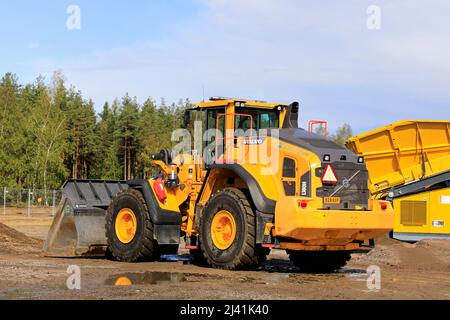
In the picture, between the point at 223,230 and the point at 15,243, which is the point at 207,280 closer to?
the point at 223,230

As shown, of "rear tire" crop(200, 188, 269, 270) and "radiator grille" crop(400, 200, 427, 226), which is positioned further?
"radiator grille" crop(400, 200, 427, 226)

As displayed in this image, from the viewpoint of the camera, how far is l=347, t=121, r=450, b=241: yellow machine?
66.5ft

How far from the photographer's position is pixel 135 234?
14367mm

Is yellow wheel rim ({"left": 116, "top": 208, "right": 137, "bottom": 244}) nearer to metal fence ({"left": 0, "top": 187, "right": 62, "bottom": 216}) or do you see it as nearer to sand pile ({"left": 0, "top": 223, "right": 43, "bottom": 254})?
sand pile ({"left": 0, "top": 223, "right": 43, "bottom": 254})

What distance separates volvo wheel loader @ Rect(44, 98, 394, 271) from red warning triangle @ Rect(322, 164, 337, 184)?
0.8 inches

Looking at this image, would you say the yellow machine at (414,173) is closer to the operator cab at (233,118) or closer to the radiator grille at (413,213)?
the radiator grille at (413,213)

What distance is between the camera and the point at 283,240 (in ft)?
40.0

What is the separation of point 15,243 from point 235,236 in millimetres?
8039

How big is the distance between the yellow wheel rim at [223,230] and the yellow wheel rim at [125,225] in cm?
233

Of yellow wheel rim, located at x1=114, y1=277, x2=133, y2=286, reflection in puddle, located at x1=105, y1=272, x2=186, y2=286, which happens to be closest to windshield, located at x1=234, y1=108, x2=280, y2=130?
reflection in puddle, located at x1=105, y1=272, x2=186, y2=286

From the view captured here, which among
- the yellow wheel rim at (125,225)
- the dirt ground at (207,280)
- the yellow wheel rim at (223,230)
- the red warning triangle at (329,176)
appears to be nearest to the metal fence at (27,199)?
the dirt ground at (207,280)

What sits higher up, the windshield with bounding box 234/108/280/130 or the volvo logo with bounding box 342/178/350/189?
the windshield with bounding box 234/108/280/130

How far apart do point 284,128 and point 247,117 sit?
76cm
